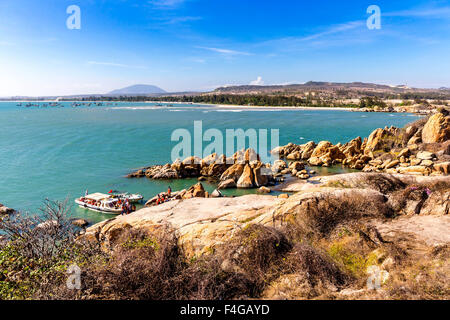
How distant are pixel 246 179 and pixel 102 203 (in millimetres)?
15410

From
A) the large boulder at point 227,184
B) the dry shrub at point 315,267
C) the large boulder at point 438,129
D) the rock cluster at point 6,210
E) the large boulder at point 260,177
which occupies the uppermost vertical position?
the large boulder at point 438,129

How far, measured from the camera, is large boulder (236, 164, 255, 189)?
32219 millimetres

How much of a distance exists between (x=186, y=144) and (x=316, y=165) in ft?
90.6

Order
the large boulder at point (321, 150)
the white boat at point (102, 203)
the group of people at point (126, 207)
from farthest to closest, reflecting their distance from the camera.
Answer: the large boulder at point (321, 150) < the white boat at point (102, 203) < the group of people at point (126, 207)

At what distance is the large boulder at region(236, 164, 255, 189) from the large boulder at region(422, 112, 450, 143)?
28682mm

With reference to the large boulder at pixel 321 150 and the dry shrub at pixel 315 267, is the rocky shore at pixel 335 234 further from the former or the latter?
the large boulder at pixel 321 150

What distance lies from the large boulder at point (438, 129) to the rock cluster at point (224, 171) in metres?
25.2

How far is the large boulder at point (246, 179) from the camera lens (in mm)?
32219

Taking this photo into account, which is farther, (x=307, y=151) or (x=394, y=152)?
(x=307, y=151)

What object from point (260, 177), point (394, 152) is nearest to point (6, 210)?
point (260, 177)

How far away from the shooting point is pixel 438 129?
40312 mm

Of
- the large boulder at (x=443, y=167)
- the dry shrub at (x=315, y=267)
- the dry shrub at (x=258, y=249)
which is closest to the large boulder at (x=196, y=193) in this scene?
the dry shrub at (x=258, y=249)

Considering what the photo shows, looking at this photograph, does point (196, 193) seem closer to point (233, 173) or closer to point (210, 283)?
point (233, 173)

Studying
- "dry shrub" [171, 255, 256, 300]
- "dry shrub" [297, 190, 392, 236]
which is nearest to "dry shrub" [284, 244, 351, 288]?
"dry shrub" [171, 255, 256, 300]
